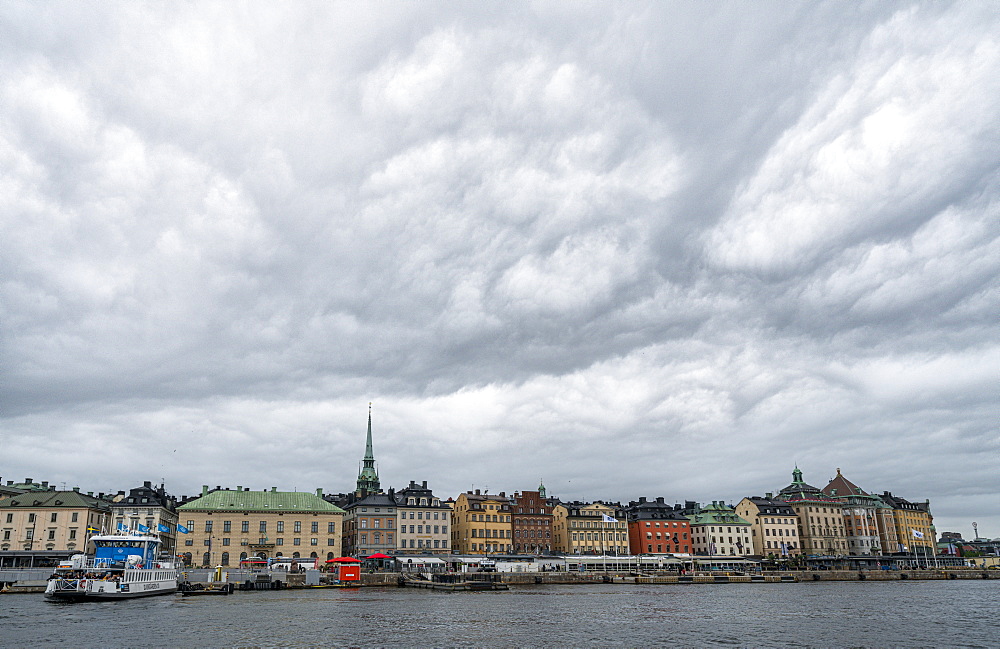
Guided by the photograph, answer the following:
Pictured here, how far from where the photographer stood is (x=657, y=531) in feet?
539

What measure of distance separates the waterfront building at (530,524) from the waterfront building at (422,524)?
59.0 ft

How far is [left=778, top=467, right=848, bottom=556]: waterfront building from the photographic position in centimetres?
17962

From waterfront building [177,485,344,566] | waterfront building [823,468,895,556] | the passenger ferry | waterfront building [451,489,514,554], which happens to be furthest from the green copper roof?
waterfront building [823,468,895,556]

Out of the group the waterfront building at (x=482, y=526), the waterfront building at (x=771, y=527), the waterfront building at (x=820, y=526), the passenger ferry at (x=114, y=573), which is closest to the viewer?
the passenger ferry at (x=114, y=573)

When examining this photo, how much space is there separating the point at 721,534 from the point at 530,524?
43.3 m

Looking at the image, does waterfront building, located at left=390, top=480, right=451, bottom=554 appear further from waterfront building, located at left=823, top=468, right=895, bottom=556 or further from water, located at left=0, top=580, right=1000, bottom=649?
waterfront building, located at left=823, top=468, right=895, bottom=556

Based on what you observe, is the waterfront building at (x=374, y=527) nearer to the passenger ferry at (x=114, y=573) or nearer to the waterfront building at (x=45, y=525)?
the waterfront building at (x=45, y=525)

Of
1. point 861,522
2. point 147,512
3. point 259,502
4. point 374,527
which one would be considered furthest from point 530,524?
point 861,522

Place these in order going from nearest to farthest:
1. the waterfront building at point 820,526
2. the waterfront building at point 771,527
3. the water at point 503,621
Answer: the water at point 503,621, the waterfront building at point 771,527, the waterfront building at point 820,526

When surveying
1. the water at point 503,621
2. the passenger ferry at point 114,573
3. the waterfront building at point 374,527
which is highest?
the waterfront building at point 374,527

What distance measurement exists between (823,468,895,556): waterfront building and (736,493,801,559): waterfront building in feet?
63.7

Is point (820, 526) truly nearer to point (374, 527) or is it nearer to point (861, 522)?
point (861, 522)

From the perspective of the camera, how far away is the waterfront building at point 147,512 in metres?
142

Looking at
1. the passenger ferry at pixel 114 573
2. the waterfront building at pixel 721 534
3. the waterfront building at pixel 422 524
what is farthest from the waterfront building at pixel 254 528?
the waterfront building at pixel 721 534
